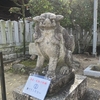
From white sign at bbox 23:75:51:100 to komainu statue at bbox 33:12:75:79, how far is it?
0.11 m

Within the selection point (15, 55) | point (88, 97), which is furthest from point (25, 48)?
point (88, 97)

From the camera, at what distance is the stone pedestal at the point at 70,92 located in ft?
5.65

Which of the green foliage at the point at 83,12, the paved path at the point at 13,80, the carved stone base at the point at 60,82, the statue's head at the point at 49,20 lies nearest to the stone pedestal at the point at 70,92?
the carved stone base at the point at 60,82

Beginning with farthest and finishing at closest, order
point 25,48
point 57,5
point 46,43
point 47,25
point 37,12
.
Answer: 1. point 25,48
2. point 57,5
3. point 37,12
4. point 46,43
5. point 47,25

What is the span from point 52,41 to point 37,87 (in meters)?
0.59

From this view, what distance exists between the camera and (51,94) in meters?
1.74

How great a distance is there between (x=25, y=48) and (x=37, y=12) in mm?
1523

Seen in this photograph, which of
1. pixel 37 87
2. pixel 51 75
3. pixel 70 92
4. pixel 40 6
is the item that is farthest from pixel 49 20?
pixel 40 6

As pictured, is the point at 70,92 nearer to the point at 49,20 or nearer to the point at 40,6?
the point at 49,20

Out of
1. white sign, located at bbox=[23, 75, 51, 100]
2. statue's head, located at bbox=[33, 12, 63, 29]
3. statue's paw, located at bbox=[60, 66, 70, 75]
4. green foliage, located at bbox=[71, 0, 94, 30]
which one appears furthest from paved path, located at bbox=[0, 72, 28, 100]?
green foliage, located at bbox=[71, 0, 94, 30]

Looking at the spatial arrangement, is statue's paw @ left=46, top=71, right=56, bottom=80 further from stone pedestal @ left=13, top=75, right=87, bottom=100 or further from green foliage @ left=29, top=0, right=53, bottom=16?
green foliage @ left=29, top=0, right=53, bottom=16

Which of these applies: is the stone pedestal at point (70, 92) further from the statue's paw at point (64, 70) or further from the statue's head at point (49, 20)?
the statue's head at point (49, 20)

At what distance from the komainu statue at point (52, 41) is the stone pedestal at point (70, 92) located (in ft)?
0.75

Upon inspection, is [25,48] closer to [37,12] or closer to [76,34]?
[37,12]
